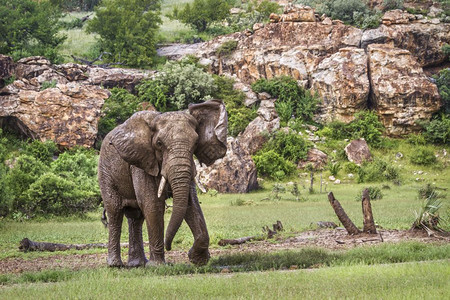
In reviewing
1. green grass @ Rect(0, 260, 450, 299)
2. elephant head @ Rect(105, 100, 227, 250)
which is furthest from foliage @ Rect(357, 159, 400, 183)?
green grass @ Rect(0, 260, 450, 299)

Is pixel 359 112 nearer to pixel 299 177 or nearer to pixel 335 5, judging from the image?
pixel 299 177

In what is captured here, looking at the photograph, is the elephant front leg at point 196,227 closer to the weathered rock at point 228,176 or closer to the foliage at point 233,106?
the weathered rock at point 228,176

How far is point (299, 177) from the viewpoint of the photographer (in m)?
37.9

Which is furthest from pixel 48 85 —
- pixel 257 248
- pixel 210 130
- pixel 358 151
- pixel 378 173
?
pixel 210 130

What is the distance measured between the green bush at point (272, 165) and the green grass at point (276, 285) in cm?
2767

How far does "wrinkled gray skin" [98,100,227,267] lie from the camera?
10.2 metres

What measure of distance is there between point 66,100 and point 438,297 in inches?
1384

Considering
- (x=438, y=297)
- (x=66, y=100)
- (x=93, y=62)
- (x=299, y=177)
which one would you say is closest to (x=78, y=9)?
(x=93, y=62)

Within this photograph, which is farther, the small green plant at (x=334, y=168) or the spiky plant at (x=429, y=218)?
the small green plant at (x=334, y=168)

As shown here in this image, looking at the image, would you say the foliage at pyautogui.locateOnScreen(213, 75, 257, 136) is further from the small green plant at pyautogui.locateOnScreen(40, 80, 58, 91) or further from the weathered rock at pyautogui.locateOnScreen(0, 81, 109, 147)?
the small green plant at pyautogui.locateOnScreen(40, 80, 58, 91)

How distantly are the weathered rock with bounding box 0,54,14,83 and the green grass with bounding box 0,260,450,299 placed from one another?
119 feet

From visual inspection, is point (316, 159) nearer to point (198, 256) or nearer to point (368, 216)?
point (368, 216)

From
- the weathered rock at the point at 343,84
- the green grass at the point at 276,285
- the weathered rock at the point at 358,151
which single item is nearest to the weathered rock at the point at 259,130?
the weathered rock at the point at 343,84

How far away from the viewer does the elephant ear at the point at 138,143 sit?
35.1 ft
